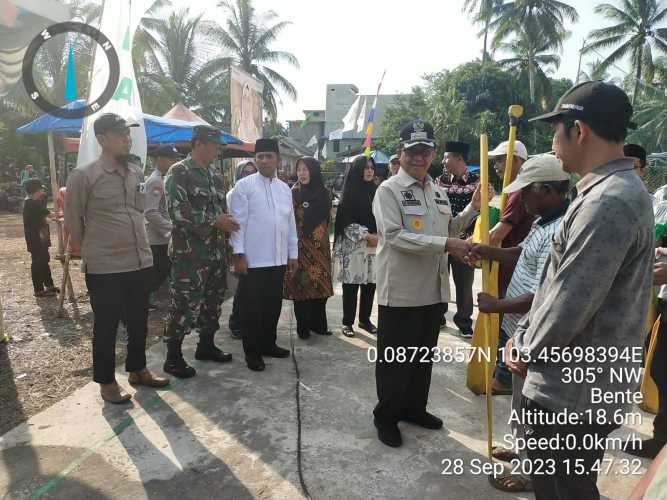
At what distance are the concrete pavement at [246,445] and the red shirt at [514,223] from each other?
94 cm

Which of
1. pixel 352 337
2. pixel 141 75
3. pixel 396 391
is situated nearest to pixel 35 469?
pixel 396 391

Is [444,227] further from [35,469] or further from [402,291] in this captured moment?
[35,469]

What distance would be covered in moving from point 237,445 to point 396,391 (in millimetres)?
993

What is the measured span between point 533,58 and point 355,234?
29874 mm

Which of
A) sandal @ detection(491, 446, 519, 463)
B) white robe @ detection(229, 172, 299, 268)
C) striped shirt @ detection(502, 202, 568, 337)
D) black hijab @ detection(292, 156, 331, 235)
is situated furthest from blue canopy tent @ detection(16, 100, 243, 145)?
sandal @ detection(491, 446, 519, 463)

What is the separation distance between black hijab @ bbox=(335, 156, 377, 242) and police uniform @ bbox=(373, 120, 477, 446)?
1.78 metres

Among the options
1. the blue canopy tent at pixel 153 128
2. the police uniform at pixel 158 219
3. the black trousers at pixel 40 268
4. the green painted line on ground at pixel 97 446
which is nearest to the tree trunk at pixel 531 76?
the blue canopy tent at pixel 153 128

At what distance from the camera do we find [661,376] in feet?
8.46

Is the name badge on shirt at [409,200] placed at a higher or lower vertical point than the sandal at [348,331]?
higher

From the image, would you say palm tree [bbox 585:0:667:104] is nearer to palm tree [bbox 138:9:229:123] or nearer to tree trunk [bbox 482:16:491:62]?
tree trunk [bbox 482:16:491:62]

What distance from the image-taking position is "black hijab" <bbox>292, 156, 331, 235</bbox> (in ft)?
15.1

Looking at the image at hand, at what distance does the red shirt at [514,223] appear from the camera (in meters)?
2.99

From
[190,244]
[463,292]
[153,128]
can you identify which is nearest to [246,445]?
[190,244]

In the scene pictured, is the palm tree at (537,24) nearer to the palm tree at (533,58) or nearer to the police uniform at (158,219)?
the palm tree at (533,58)
